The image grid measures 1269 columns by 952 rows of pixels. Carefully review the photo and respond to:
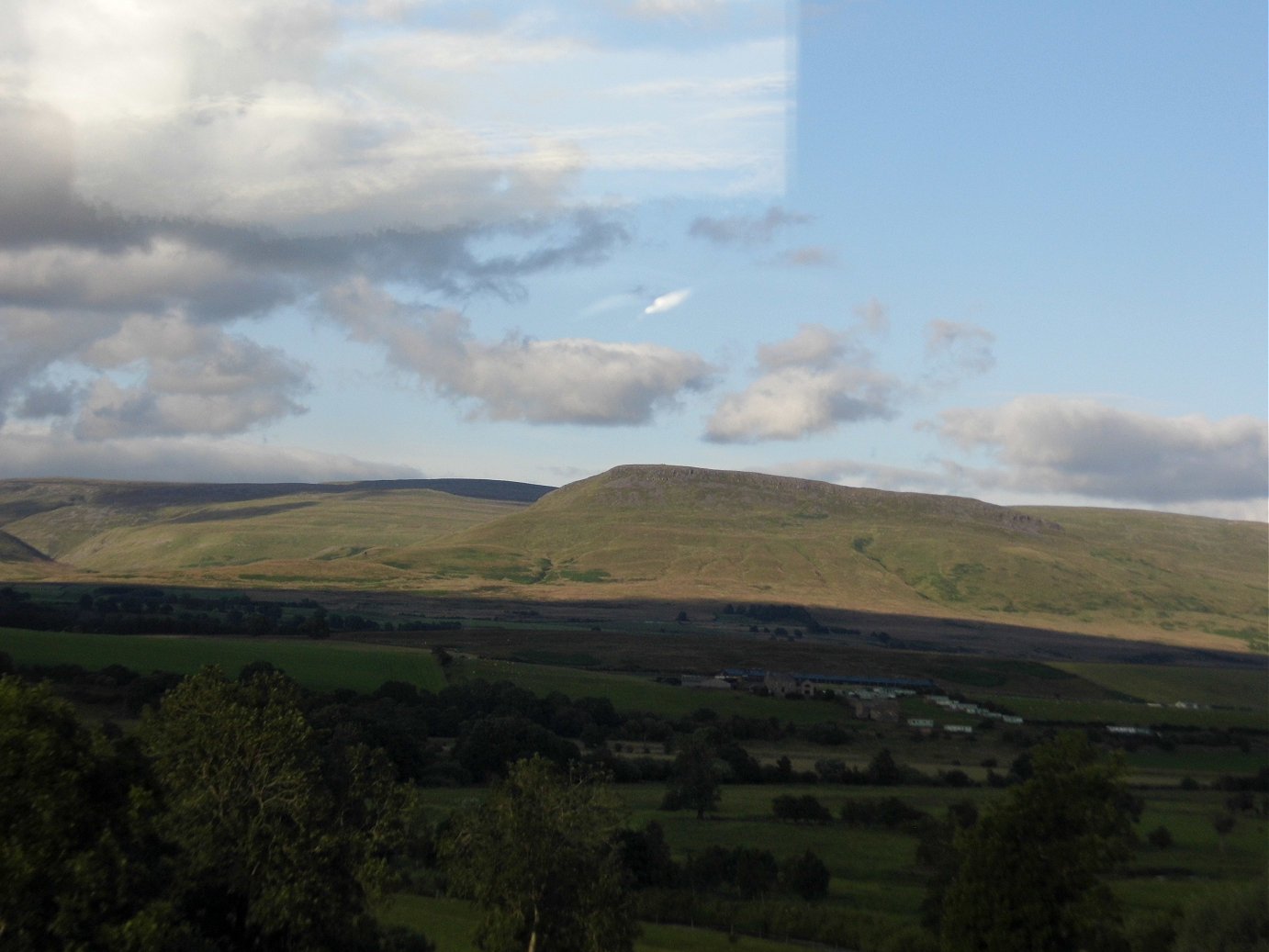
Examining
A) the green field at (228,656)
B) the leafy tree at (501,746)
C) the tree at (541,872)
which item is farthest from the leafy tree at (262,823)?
the green field at (228,656)

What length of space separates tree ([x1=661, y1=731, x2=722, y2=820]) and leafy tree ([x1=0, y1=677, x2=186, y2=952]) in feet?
140

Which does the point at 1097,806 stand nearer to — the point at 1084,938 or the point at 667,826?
the point at 1084,938

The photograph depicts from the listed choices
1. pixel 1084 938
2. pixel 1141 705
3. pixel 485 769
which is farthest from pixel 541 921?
pixel 1141 705

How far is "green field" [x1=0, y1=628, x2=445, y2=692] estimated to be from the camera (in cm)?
8912

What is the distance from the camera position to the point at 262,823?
21375mm

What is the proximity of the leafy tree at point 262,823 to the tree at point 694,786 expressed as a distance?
37024mm

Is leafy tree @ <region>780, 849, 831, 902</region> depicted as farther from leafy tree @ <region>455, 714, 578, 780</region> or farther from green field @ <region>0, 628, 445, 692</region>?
green field @ <region>0, 628, 445, 692</region>

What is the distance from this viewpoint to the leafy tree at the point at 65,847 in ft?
55.6

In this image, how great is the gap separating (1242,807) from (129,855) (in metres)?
65.6

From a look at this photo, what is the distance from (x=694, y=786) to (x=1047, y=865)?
33634mm

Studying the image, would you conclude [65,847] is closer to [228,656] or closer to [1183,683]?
[228,656]

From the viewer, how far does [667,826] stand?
55438 mm

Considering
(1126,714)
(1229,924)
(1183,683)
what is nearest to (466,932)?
(1229,924)

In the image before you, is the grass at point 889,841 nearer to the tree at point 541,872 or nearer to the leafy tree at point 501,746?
the leafy tree at point 501,746
